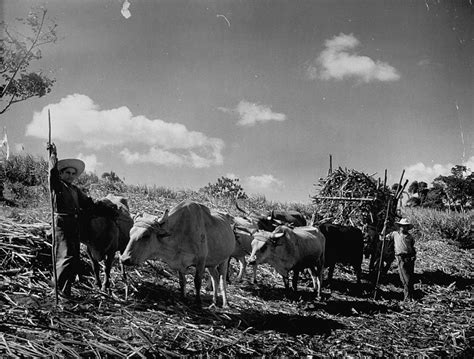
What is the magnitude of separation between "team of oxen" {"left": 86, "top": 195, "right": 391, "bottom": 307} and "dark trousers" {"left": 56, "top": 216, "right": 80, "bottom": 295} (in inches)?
33.1

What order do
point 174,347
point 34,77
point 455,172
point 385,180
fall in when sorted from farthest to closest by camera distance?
point 455,172
point 34,77
point 385,180
point 174,347

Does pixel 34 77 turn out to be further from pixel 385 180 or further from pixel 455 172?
pixel 455 172

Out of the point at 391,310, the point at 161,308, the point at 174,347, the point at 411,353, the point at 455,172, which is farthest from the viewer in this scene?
the point at 455,172

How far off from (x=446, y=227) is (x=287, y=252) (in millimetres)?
15679


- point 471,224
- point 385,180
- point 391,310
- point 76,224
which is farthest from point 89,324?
point 471,224

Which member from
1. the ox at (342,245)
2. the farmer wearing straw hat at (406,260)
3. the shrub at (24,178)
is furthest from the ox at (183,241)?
the shrub at (24,178)

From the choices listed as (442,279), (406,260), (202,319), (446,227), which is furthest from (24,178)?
(446,227)

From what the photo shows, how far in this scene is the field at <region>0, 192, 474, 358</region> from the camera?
5.23 m

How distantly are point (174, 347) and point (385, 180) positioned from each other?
10.0 metres

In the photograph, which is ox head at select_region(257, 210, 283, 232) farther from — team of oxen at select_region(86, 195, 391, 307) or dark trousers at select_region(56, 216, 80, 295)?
dark trousers at select_region(56, 216, 80, 295)

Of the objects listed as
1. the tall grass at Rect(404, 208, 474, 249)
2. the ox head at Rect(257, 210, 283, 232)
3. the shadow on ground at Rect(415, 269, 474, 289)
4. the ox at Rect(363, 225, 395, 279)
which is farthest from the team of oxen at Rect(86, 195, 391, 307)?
the tall grass at Rect(404, 208, 474, 249)

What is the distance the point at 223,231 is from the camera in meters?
8.55

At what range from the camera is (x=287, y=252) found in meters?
9.87

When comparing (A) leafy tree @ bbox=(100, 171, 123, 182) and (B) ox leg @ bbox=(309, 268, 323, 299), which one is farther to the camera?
(A) leafy tree @ bbox=(100, 171, 123, 182)
